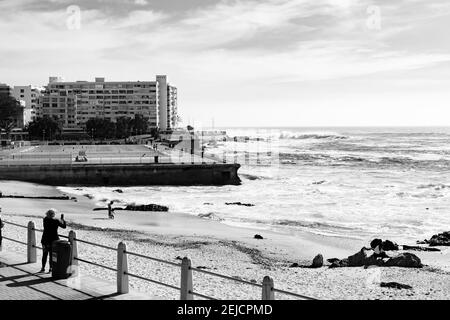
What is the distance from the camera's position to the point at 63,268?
11906mm

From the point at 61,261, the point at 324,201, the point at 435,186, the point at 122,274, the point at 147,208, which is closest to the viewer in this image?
the point at 122,274

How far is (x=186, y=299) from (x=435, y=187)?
44753mm

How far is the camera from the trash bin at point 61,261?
11914mm

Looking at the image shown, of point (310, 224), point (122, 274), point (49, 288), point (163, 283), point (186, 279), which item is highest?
point (186, 279)

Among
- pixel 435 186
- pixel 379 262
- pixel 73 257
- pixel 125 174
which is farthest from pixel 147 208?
pixel 435 186

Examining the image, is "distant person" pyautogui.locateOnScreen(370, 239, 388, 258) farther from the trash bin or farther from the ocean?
the trash bin

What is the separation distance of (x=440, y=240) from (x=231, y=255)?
9903 millimetres

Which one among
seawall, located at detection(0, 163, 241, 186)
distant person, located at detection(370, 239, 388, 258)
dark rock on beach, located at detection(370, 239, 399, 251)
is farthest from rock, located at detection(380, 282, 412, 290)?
seawall, located at detection(0, 163, 241, 186)

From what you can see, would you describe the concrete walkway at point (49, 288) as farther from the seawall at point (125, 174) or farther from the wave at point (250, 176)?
the wave at point (250, 176)

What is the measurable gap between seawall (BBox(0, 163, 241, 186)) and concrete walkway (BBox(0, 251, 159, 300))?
41.0m

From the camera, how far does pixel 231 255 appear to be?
2077cm

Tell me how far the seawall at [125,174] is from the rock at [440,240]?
30.0m

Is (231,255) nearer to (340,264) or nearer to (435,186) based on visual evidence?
(340,264)

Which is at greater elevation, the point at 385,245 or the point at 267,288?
the point at 267,288
